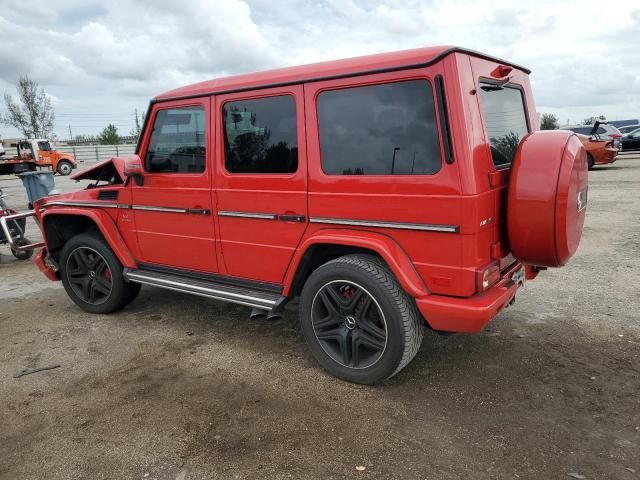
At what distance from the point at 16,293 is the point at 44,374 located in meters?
2.53

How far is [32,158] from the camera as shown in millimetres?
28234

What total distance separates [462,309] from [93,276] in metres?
3.61

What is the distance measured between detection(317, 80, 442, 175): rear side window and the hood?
213cm

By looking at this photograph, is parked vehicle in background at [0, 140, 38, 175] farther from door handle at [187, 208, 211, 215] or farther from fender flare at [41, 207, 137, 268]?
door handle at [187, 208, 211, 215]

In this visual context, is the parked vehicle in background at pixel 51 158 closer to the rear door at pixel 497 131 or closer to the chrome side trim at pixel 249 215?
the chrome side trim at pixel 249 215

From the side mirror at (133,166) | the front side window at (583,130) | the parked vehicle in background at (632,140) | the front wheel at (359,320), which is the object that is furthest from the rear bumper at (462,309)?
the parked vehicle in background at (632,140)

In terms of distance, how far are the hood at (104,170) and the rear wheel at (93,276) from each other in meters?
0.57

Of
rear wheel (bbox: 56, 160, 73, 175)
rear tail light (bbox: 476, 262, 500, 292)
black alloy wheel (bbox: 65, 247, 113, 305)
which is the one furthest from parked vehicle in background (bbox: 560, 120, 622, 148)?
rear wheel (bbox: 56, 160, 73, 175)

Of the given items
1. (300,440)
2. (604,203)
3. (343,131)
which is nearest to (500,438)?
(300,440)

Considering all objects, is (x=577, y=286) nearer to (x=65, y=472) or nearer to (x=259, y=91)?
(x=259, y=91)

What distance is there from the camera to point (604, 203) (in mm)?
9641

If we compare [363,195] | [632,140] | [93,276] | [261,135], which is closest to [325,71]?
[261,135]

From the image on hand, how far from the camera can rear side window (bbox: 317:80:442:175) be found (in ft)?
9.28

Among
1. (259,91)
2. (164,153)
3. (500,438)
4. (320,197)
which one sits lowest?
(500,438)
